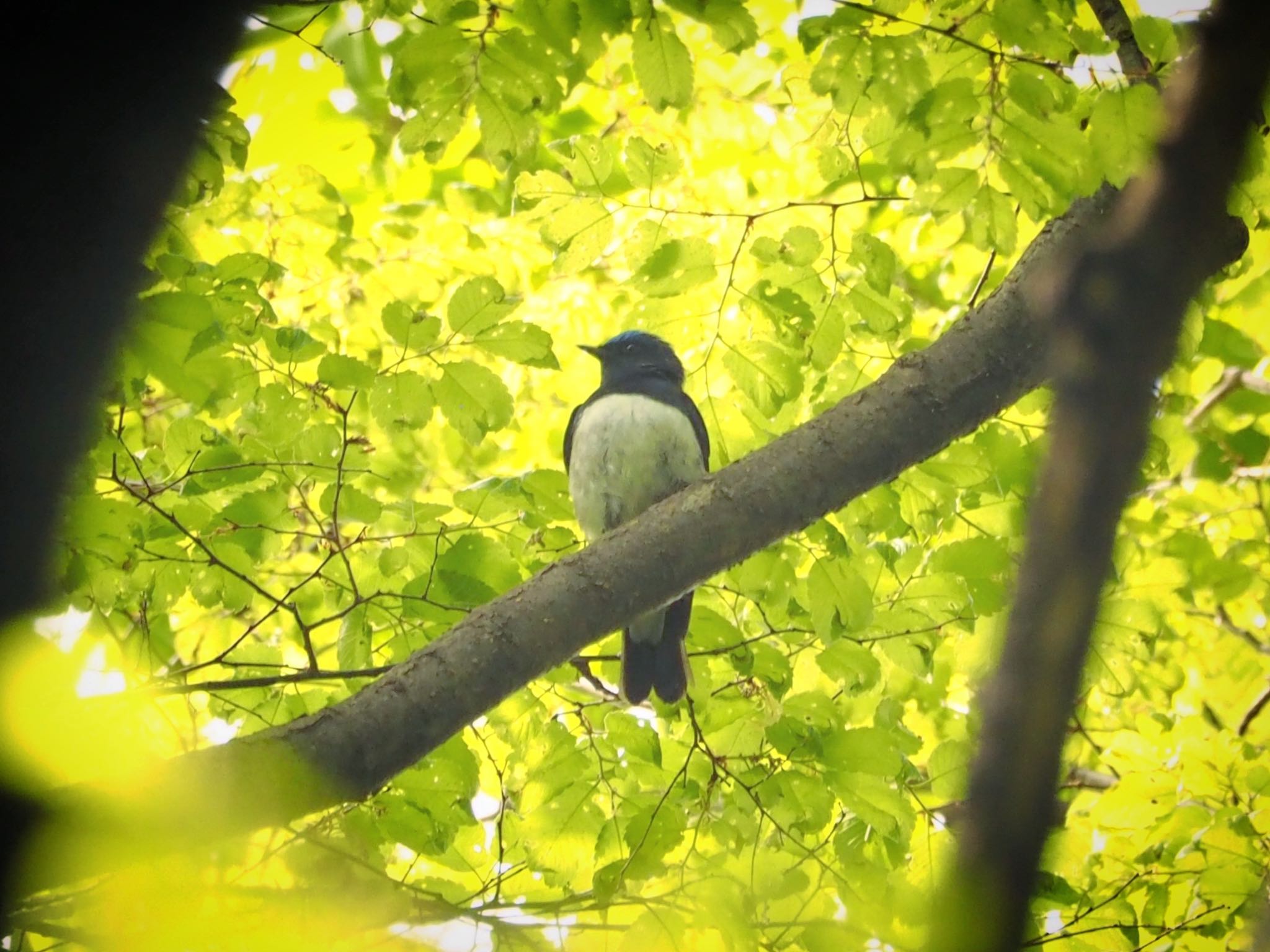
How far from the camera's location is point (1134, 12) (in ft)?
11.9

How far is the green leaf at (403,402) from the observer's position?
319 centimetres

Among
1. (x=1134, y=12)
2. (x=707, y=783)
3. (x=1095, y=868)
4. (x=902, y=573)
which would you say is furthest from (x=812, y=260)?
(x=1095, y=868)

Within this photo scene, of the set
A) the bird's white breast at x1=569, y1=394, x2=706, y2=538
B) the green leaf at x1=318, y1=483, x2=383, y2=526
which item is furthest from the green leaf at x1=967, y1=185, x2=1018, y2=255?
the bird's white breast at x1=569, y1=394, x2=706, y2=538

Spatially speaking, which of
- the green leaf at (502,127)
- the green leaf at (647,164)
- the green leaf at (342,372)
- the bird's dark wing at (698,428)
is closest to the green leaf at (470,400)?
the green leaf at (342,372)

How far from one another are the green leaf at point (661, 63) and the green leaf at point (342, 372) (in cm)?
110

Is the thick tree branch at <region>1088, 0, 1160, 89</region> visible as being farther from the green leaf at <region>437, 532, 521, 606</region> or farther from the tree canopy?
the green leaf at <region>437, 532, 521, 606</region>

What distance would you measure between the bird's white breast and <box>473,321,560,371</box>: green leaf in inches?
70.7

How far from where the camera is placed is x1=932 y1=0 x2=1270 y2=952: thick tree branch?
1.61ft

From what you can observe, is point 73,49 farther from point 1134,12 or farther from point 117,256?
point 1134,12

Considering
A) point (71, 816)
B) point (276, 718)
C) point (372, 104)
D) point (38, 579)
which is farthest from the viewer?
point (372, 104)

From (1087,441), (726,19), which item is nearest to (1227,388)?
(726,19)

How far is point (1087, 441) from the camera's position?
0.50 meters

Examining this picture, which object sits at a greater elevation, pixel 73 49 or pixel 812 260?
pixel 812 260

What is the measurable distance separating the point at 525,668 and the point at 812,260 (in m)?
1.69
